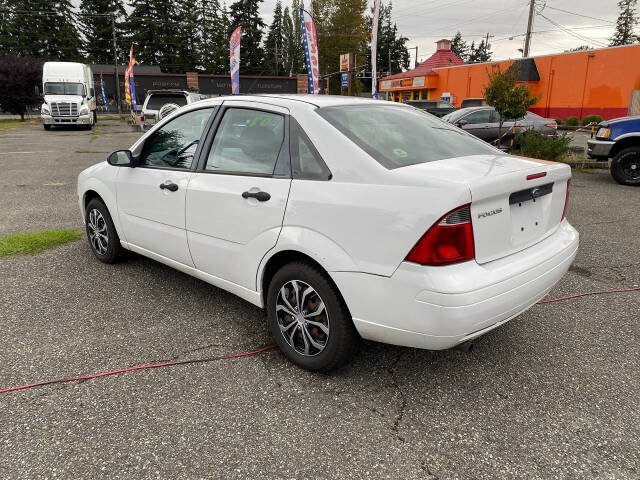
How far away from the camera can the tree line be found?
64.7m

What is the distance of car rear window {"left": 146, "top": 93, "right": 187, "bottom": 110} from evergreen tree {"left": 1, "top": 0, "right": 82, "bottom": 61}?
56369 millimetres

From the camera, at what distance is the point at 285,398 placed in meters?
2.70

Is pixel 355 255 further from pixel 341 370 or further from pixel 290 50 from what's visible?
pixel 290 50

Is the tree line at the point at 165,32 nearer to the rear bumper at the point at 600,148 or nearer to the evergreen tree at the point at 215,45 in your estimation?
the evergreen tree at the point at 215,45

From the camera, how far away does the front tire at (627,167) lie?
9.80m

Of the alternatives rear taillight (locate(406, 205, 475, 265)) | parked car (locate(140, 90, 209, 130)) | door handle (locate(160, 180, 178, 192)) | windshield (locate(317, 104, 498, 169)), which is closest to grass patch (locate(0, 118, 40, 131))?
parked car (locate(140, 90, 209, 130))

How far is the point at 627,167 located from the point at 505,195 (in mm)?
9358

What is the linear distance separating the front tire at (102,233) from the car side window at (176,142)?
0.86 metres

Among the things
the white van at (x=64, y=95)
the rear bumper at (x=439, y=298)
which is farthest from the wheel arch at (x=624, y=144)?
the white van at (x=64, y=95)

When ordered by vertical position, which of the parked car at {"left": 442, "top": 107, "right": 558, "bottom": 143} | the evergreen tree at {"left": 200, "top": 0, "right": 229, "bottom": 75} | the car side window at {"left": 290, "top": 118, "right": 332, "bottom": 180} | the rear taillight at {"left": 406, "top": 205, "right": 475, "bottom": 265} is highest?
the evergreen tree at {"left": 200, "top": 0, "right": 229, "bottom": 75}

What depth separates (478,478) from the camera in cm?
212

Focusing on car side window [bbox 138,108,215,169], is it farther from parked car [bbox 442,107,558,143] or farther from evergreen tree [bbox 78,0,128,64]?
evergreen tree [bbox 78,0,128,64]

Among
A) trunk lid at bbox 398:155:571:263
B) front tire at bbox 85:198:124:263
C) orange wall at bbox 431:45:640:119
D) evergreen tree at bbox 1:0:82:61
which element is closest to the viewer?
trunk lid at bbox 398:155:571:263

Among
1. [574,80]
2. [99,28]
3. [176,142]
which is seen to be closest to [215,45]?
[99,28]
